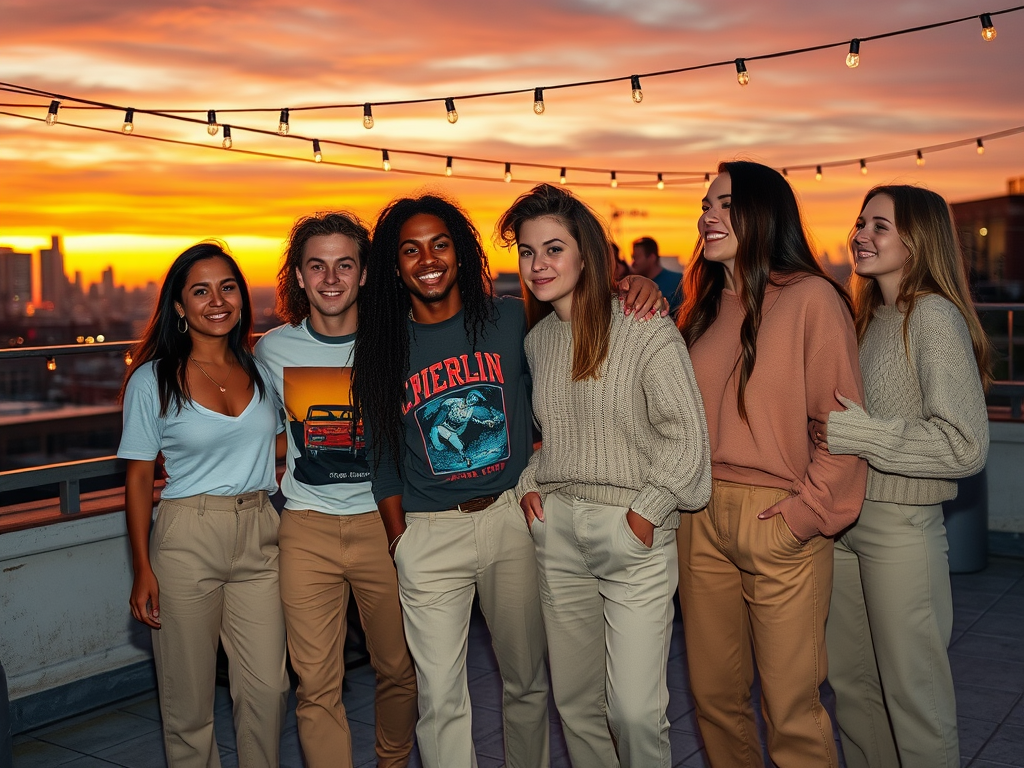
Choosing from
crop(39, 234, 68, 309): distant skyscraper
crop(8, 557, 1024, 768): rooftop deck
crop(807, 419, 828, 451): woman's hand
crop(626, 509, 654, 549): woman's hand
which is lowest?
crop(8, 557, 1024, 768): rooftop deck

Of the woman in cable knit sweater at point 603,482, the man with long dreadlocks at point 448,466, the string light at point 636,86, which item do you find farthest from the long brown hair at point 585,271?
the string light at point 636,86

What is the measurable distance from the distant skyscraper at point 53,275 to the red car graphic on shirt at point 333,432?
260 inches

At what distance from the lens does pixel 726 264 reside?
2.65 m

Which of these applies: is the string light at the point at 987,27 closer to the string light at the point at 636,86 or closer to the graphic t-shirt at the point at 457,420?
the string light at the point at 636,86

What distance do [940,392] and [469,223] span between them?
4.58 feet

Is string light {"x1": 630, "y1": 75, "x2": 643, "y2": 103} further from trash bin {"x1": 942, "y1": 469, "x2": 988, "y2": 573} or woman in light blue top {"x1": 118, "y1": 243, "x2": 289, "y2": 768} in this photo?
woman in light blue top {"x1": 118, "y1": 243, "x2": 289, "y2": 768}

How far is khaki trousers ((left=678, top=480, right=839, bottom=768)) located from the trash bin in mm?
3616

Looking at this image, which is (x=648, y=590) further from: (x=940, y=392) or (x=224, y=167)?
(x=224, y=167)

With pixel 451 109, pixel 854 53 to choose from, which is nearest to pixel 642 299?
pixel 854 53

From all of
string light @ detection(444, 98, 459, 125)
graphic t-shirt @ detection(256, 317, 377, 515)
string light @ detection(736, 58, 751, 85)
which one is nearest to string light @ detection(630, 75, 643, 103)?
string light @ detection(736, 58, 751, 85)

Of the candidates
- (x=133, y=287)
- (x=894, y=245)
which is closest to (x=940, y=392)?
(x=894, y=245)

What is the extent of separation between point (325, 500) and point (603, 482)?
2.79ft

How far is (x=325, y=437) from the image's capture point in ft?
9.33

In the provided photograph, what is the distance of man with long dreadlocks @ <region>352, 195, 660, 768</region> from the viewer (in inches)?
106
